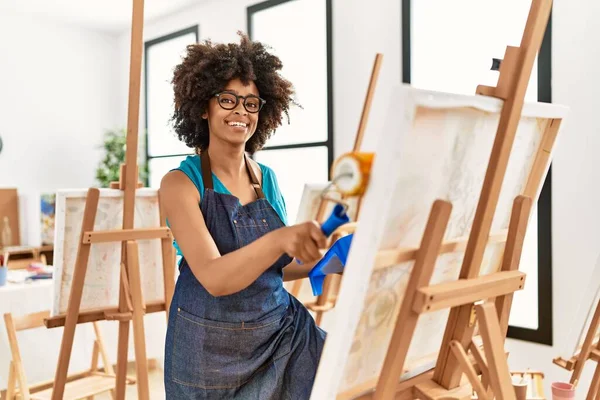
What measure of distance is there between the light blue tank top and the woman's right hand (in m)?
0.47

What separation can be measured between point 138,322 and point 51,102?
14.8ft

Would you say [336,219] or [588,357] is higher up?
[336,219]

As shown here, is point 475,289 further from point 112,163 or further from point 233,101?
point 112,163

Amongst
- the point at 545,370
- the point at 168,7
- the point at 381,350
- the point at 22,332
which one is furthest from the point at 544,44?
the point at 168,7

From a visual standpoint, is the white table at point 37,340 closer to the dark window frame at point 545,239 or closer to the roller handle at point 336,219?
the dark window frame at point 545,239

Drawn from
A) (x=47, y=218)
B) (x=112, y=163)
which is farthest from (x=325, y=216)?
(x=112, y=163)

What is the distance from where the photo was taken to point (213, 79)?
152 cm

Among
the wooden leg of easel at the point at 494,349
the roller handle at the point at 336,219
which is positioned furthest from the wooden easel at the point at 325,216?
the roller handle at the point at 336,219

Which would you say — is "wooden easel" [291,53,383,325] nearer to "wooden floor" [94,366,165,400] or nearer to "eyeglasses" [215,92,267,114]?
"eyeglasses" [215,92,267,114]

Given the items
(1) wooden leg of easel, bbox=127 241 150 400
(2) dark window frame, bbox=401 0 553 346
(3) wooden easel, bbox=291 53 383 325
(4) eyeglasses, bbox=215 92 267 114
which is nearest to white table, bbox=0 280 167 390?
(1) wooden leg of easel, bbox=127 241 150 400

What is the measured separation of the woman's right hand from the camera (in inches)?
37.9

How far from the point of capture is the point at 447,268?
3.96 feet

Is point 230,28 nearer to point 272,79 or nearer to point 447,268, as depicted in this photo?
point 272,79

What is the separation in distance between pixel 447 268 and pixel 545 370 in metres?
2.18
